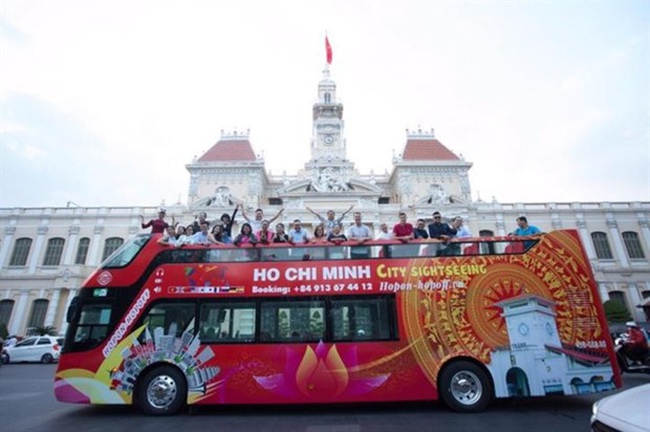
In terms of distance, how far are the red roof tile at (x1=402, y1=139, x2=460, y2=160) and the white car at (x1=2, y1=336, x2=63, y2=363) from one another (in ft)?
115

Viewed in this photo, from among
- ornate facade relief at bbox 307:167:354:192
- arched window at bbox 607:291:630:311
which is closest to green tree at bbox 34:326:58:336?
ornate facade relief at bbox 307:167:354:192

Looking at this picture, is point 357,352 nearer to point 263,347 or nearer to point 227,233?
point 263,347

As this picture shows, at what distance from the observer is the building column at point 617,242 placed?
30480 mm

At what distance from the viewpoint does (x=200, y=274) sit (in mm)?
6668

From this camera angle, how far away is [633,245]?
3125 cm

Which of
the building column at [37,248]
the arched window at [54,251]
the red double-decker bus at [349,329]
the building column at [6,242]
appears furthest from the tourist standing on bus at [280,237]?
the building column at [6,242]

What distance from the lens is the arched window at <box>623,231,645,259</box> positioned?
30906 mm

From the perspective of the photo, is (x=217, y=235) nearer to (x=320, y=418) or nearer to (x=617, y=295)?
(x=320, y=418)

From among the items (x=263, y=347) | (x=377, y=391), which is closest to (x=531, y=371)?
(x=377, y=391)

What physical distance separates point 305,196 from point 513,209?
21119mm

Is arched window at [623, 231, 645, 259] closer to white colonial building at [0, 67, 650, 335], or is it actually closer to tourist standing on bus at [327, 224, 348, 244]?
white colonial building at [0, 67, 650, 335]

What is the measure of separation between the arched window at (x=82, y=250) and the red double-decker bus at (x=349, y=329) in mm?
30360

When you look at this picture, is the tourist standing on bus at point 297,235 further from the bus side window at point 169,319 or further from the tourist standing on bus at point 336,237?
the bus side window at point 169,319

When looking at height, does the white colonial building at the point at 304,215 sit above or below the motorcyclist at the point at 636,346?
above
